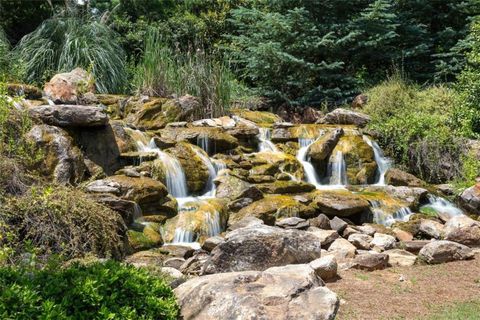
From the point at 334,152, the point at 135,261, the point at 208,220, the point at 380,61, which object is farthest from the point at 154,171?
the point at 380,61

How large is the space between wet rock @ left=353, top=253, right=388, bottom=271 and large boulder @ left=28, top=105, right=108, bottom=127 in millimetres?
4803

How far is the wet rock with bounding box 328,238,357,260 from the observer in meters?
6.87

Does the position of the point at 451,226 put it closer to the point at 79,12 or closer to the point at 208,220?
the point at 208,220

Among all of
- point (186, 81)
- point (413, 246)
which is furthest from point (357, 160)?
point (186, 81)

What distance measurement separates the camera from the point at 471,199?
9.91 meters

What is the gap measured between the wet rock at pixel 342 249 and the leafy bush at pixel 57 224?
299cm

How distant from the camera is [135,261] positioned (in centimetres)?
663

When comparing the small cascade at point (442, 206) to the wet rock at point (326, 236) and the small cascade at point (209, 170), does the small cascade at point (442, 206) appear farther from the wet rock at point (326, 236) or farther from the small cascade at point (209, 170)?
the small cascade at point (209, 170)

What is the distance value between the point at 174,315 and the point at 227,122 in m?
8.74

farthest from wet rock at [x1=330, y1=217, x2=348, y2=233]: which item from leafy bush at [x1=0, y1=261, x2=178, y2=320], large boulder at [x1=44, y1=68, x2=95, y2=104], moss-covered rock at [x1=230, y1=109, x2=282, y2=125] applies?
large boulder at [x1=44, y1=68, x2=95, y2=104]

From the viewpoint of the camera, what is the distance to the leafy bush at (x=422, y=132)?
1159 centimetres

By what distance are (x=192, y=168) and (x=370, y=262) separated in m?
4.13

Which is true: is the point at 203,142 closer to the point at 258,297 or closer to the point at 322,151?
the point at 322,151

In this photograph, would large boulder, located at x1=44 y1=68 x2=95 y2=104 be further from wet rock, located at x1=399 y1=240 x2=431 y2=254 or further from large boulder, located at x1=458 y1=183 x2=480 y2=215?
large boulder, located at x1=458 y1=183 x2=480 y2=215
